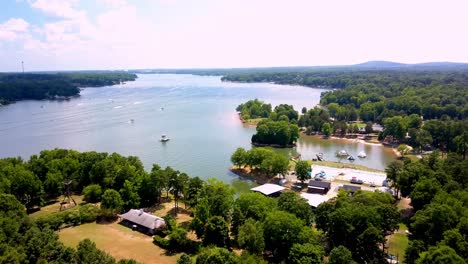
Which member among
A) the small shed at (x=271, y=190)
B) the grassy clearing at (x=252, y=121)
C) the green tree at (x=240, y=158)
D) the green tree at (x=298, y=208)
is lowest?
the small shed at (x=271, y=190)

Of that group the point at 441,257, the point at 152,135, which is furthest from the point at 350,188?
the point at 152,135

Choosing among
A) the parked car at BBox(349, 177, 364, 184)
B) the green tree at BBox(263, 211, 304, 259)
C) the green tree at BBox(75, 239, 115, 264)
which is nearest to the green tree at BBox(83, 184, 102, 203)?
the green tree at BBox(75, 239, 115, 264)

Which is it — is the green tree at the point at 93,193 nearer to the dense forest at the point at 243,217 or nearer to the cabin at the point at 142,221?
the dense forest at the point at 243,217

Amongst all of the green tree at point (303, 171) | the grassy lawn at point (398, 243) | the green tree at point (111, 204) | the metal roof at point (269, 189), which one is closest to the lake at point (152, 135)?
the metal roof at point (269, 189)

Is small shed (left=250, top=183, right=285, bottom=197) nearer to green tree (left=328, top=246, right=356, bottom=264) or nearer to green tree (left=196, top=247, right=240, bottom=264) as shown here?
green tree (left=328, top=246, right=356, bottom=264)

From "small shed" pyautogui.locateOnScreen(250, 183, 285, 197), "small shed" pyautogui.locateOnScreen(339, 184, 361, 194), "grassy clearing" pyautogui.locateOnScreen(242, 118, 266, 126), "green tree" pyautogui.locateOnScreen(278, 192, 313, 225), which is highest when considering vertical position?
"green tree" pyautogui.locateOnScreen(278, 192, 313, 225)

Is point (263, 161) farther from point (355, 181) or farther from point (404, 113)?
point (404, 113)
